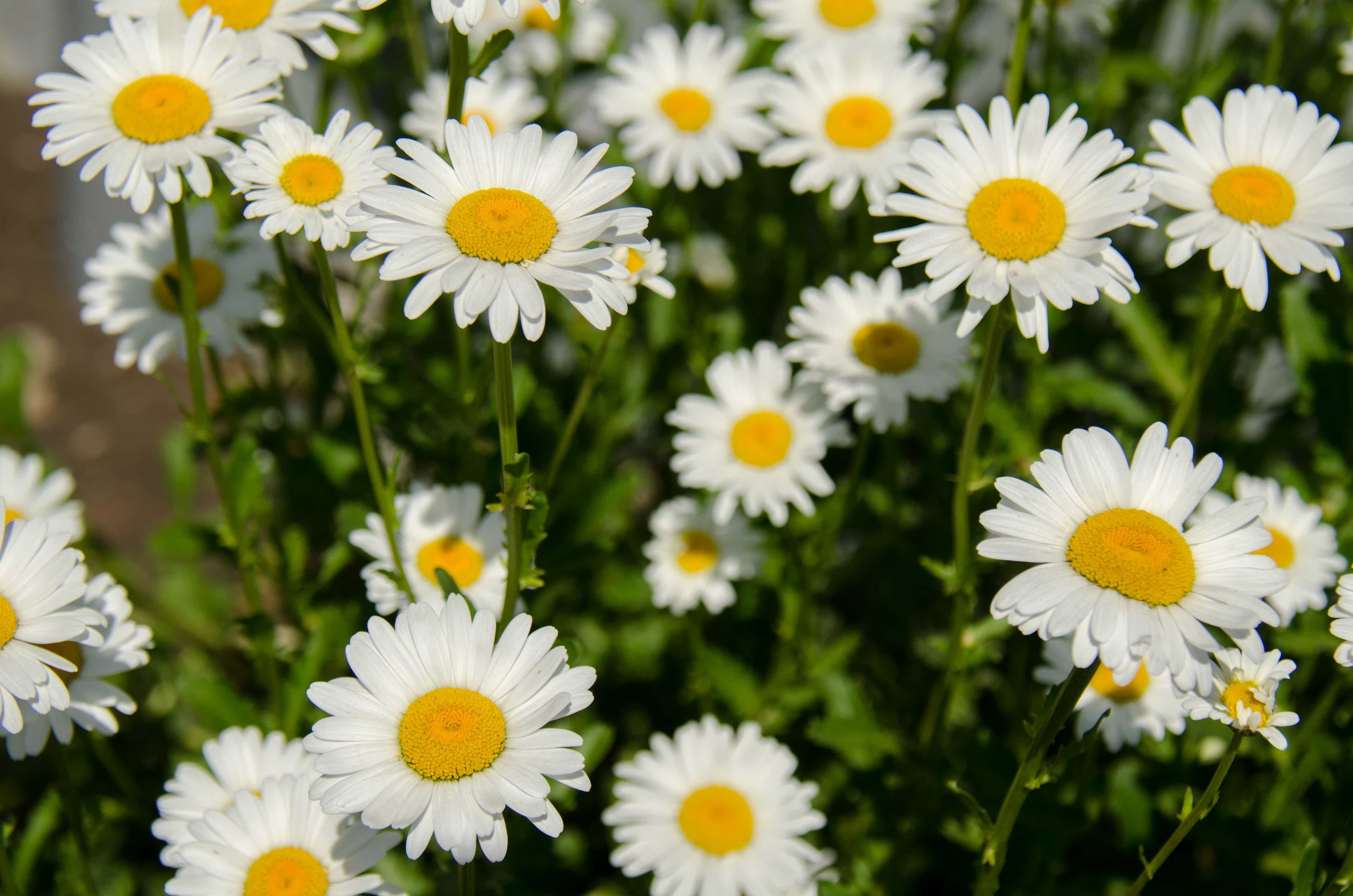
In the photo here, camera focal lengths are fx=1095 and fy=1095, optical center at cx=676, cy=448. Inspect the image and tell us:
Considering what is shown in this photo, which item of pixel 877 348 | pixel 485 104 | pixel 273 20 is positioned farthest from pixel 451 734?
pixel 485 104

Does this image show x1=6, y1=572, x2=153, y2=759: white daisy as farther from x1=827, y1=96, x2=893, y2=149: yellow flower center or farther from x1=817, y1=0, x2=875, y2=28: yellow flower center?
x1=817, y1=0, x2=875, y2=28: yellow flower center

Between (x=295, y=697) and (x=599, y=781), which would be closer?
(x=295, y=697)

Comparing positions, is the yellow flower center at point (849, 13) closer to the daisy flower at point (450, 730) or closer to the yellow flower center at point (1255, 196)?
the yellow flower center at point (1255, 196)

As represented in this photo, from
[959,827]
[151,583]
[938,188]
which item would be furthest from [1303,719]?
[151,583]

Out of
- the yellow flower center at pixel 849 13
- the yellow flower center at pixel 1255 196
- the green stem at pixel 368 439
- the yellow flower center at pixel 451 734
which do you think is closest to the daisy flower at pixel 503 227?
the green stem at pixel 368 439

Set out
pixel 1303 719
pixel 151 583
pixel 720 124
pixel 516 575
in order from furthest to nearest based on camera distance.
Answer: pixel 151 583, pixel 720 124, pixel 1303 719, pixel 516 575

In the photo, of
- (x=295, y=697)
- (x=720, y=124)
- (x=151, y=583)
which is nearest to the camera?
(x=295, y=697)

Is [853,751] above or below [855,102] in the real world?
below

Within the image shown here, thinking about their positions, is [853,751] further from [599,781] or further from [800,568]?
[599,781]
